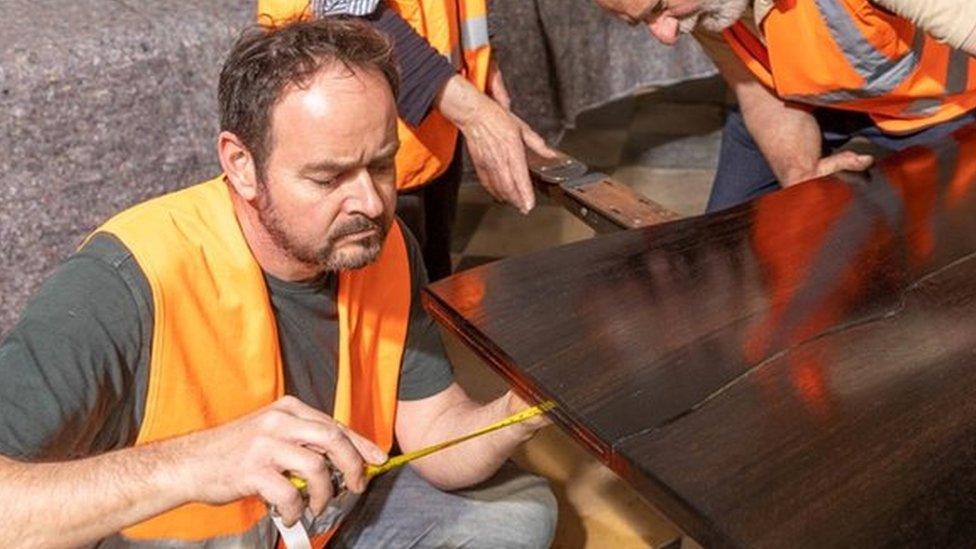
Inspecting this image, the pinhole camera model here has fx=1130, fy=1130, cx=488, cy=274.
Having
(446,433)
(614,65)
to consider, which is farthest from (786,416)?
(614,65)

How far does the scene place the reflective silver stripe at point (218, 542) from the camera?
1190 mm

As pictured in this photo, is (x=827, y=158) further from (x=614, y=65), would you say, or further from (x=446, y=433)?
(x=614, y=65)

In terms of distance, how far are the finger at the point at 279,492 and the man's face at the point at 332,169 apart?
0.29 meters

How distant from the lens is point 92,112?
1705 millimetres

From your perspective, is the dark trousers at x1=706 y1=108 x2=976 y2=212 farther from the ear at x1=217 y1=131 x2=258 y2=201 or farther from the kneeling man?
the ear at x1=217 y1=131 x2=258 y2=201

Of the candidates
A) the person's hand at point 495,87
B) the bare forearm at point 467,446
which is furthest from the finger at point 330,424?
the person's hand at point 495,87

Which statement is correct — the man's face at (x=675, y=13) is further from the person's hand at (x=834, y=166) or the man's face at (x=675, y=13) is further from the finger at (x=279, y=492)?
the finger at (x=279, y=492)

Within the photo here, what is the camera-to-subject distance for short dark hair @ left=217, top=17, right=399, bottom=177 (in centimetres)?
110

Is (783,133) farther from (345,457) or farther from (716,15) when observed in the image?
(345,457)

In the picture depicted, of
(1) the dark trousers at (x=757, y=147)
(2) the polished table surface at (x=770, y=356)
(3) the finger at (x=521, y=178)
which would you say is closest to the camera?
(2) the polished table surface at (x=770, y=356)

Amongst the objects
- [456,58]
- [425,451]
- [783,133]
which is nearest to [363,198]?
[425,451]

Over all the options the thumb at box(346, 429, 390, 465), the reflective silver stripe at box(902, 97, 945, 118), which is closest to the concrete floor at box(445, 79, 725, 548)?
the reflective silver stripe at box(902, 97, 945, 118)

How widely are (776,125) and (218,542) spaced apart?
101 cm

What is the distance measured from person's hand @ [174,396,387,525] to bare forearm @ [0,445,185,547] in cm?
3
